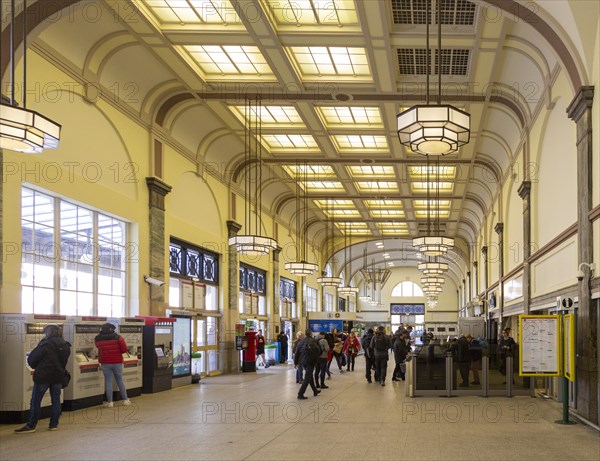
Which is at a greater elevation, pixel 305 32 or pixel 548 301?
pixel 305 32

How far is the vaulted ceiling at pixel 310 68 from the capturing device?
12.1 meters

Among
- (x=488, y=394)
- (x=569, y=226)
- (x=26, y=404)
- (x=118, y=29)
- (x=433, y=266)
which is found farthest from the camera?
(x=433, y=266)

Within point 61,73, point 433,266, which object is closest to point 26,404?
point 61,73

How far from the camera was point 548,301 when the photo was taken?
45.0 ft

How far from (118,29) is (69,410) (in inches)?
255

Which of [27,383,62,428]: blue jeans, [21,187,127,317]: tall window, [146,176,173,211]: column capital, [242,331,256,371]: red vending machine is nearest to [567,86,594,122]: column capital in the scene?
[27,383,62,428]: blue jeans

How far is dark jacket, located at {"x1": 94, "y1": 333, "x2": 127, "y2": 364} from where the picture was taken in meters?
12.2

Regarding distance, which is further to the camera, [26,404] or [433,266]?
[433,266]

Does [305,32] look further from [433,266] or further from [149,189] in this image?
[433,266]

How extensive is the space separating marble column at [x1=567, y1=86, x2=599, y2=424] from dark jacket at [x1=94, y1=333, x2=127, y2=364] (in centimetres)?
716

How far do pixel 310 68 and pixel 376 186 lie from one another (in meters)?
13.5

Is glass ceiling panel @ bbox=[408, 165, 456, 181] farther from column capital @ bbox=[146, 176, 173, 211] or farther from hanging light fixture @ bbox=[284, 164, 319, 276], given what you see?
column capital @ bbox=[146, 176, 173, 211]

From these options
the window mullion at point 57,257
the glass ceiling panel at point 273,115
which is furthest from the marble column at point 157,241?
the window mullion at point 57,257

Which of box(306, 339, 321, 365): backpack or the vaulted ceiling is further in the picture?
box(306, 339, 321, 365): backpack
